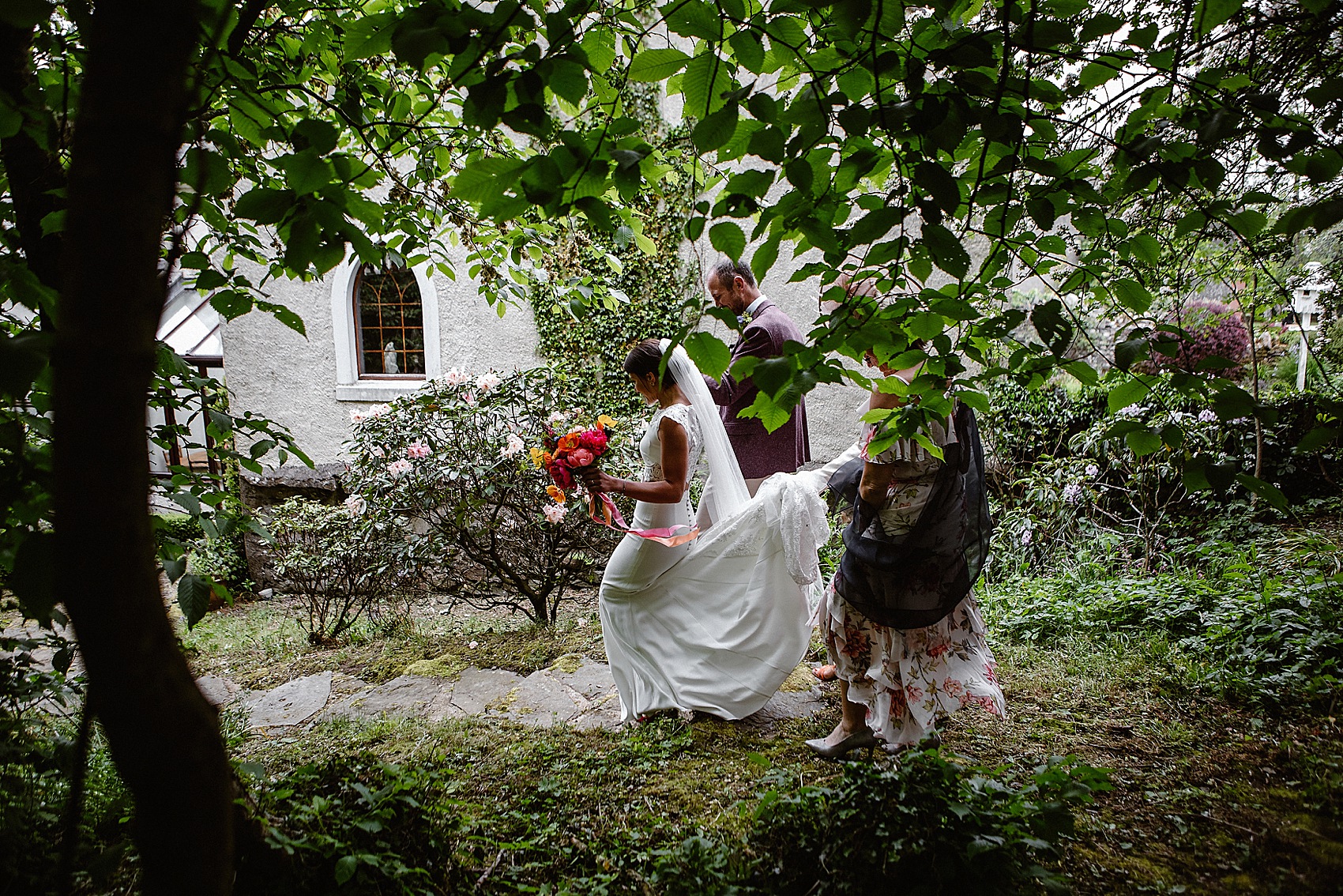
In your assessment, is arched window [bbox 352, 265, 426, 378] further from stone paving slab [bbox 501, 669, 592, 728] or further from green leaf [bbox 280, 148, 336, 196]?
green leaf [bbox 280, 148, 336, 196]

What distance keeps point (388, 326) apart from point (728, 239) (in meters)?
8.91

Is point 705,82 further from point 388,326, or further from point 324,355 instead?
point 324,355

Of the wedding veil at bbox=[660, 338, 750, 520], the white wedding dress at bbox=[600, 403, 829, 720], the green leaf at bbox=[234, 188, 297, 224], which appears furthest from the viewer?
the wedding veil at bbox=[660, 338, 750, 520]

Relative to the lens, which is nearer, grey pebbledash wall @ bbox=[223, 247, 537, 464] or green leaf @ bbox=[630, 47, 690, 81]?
green leaf @ bbox=[630, 47, 690, 81]

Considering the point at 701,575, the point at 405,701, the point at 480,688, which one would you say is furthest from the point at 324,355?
the point at 701,575

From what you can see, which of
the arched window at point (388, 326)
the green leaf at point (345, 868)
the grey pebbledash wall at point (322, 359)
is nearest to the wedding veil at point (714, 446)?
the green leaf at point (345, 868)

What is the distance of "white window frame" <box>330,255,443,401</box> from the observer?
8.96 metres

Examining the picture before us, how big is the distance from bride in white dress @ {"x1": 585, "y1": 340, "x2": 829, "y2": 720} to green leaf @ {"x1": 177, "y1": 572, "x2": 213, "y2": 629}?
190 centimetres

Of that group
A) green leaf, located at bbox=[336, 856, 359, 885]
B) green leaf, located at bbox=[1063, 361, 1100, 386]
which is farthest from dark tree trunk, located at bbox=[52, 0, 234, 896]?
green leaf, located at bbox=[1063, 361, 1100, 386]

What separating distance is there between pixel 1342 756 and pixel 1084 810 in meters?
1.06

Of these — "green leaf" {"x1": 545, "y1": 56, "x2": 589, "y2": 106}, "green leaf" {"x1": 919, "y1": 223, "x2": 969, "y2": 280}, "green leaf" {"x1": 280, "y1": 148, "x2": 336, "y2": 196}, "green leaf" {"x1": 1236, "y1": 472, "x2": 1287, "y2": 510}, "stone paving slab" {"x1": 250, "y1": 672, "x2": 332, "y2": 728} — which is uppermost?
"green leaf" {"x1": 545, "y1": 56, "x2": 589, "y2": 106}

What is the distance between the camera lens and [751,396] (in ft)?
13.8

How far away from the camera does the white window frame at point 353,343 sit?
896 cm

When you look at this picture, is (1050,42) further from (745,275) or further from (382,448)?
(382,448)
